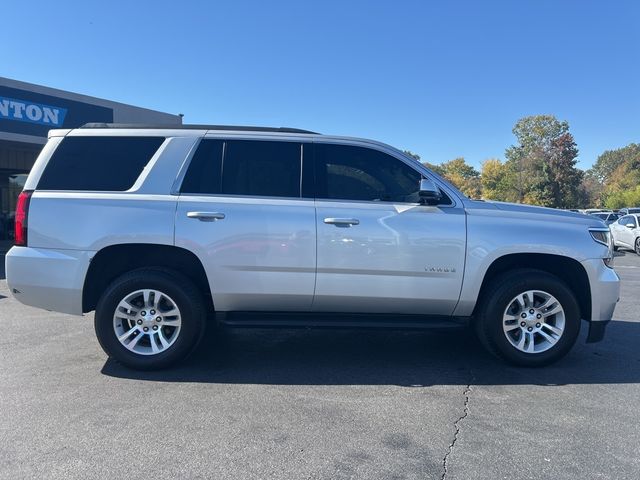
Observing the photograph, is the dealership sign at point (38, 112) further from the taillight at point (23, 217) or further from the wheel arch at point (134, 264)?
the wheel arch at point (134, 264)

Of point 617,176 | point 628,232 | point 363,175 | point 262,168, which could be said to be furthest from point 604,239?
point 617,176

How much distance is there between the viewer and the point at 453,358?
5074 mm

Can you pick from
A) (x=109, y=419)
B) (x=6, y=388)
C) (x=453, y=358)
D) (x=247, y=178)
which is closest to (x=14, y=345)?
(x=6, y=388)

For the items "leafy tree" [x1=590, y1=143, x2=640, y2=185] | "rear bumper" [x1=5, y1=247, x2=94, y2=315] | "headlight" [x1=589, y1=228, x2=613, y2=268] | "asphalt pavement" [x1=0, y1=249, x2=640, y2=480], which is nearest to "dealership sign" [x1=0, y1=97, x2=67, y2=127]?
"asphalt pavement" [x1=0, y1=249, x2=640, y2=480]

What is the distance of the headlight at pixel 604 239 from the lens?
185 inches

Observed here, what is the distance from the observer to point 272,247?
14.7 feet

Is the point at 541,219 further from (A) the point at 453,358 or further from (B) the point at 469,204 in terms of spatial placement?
(A) the point at 453,358

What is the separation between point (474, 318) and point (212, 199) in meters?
2.70

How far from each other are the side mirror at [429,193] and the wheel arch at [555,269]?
82 centimetres

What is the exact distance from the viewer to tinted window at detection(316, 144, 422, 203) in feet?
15.4

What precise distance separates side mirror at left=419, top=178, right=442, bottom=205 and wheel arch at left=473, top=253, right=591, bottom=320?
821 mm

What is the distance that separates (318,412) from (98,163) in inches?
117

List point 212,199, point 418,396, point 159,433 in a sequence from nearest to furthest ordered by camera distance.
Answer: point 159,433 → point 418,396 → point 212,199

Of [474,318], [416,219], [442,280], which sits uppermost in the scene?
[416,219]
